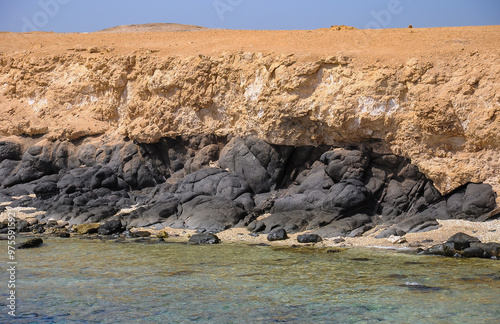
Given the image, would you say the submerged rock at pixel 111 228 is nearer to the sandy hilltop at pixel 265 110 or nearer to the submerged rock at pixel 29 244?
the sandy hilltop at pixel 265 110

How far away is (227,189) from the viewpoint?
2192 centimetres

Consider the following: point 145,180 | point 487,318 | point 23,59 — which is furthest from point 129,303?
point 23,59

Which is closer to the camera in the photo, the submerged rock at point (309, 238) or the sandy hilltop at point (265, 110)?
the submerged rock at point (309, 238)

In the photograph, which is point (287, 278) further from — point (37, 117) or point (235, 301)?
point (37, 117)

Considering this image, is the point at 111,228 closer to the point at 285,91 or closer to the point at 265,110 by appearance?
the point at 265,110

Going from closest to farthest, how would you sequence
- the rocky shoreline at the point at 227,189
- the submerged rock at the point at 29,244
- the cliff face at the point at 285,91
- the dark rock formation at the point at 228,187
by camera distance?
the submerged rock at the point at 29,244, the rocky shoreline at the point at 227,189, the dark rock formation at the point at 228,187, the cliff face at the point at 285,91

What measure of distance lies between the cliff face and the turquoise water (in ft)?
20.4

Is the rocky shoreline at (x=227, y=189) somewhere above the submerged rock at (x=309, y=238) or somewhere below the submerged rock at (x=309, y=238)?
above

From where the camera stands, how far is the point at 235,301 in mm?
10547

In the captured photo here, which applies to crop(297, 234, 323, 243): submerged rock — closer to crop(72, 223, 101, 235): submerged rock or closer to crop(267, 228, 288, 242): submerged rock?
crop(267, 228, 288, 242): submerged rock

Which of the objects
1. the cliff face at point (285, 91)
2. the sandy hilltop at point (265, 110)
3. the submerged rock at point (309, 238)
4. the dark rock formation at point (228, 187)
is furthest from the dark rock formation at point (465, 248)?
the cliff face at point (285, 91)

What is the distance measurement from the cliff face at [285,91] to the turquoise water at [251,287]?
623 cm

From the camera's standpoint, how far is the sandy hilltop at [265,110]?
1934 centimetres

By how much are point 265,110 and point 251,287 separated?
39.9ft
